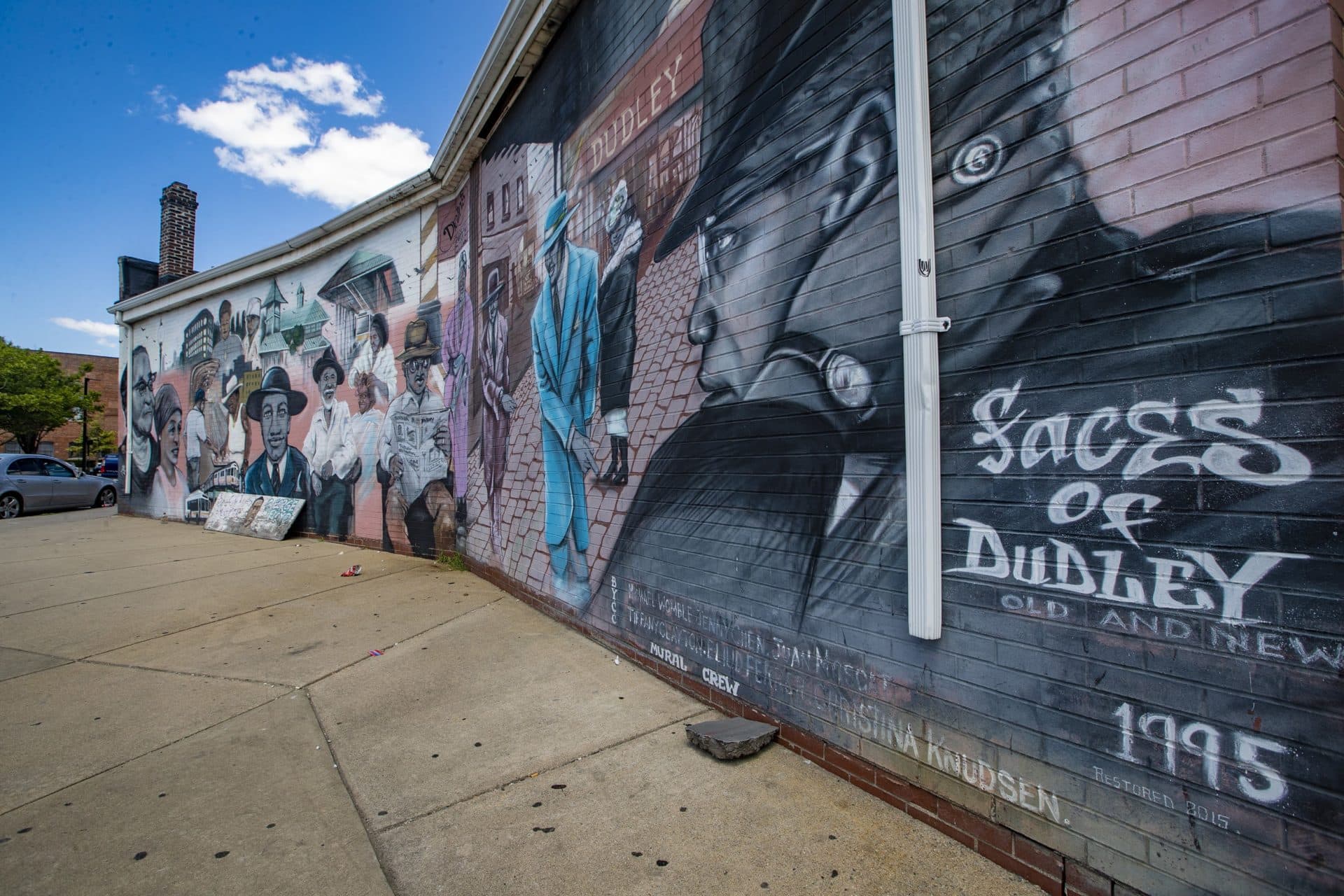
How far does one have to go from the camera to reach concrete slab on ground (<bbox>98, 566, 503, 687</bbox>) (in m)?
4.80

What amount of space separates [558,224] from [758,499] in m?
3.76

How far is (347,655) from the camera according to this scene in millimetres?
4977

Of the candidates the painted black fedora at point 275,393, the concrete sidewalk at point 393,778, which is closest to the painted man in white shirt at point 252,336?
the painted black fedora at point 275,393

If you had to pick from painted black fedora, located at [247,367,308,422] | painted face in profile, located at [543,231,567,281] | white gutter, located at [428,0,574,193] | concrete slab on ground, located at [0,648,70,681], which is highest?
white gutter, located at [428,0,574,193]

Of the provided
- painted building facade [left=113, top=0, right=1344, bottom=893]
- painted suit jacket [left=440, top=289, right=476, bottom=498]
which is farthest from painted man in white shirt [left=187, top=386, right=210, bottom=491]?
painted building facade [left=113, top=0, right=1344, bottom=893]

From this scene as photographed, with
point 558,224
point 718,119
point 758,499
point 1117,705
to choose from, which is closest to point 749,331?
point 758,499

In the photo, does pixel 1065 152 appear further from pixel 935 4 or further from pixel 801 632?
pixel 801 632

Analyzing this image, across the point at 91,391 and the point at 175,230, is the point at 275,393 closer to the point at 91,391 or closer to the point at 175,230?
the point at 175,230

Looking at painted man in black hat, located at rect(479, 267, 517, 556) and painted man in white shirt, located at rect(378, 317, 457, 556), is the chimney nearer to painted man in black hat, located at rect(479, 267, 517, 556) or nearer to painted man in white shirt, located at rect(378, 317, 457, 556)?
painted man in white shirt, located at rect(378, 317, 457, 556)

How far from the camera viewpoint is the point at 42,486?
15539mm

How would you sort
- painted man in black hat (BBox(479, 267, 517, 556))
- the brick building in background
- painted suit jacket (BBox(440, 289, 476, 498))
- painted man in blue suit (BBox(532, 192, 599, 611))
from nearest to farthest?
painted man in blue suit (BBox(532, 192, 599, 611)), painted man in black hat (BBox(479, 267, 517, 556)), painted suit jacket (BBox(440, 289, 476, 498)), the brick building in background

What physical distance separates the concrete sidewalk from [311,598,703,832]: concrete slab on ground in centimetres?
2

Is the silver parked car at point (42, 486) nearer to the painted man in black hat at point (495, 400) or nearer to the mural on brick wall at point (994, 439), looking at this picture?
the painted man in black hat at point (495, 400)

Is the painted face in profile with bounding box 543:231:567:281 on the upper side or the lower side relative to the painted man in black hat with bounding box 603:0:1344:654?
upper
